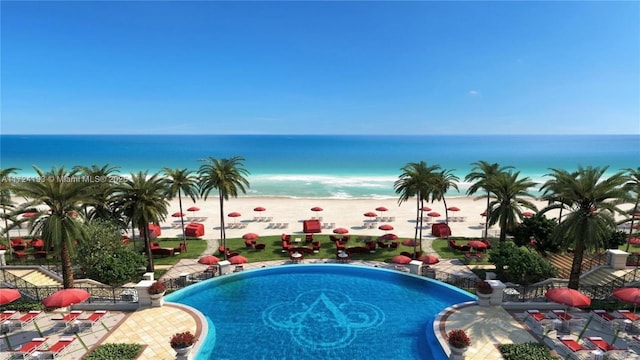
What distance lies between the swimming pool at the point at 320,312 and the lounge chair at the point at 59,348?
588 cm

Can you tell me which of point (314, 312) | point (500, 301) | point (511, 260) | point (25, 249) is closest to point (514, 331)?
point (500, 301)

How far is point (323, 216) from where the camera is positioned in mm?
48625

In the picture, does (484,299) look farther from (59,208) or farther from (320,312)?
(59,208)

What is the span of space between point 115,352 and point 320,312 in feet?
33.5

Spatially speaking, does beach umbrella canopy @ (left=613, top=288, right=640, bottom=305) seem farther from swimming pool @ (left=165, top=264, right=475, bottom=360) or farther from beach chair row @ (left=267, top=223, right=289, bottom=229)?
beach chair row @ (left=267, top=223, right=289, bottom=229)

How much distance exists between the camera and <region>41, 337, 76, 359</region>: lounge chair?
49.0 feet

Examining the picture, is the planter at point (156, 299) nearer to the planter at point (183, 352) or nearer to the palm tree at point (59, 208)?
the palm tree at point (59, 208)

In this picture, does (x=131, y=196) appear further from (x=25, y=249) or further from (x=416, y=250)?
(x=416, y=250)

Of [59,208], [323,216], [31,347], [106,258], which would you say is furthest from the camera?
[323,216]

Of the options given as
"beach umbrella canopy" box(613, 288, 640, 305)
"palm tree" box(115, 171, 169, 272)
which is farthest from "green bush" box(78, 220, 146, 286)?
"beach umbrella canopy" box(613, 288, 640, 305)

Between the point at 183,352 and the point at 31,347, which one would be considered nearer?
the point at 183,352

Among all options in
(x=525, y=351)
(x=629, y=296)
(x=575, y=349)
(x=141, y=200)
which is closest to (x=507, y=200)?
(x=629, y=296)

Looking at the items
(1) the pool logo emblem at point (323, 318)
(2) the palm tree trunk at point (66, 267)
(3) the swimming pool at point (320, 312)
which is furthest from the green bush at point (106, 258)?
(1) the pool logo emblem at point (323, 318)

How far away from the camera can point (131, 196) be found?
25.2m
